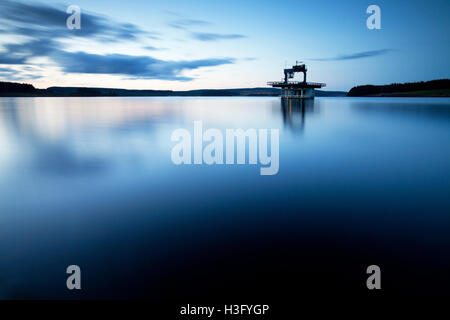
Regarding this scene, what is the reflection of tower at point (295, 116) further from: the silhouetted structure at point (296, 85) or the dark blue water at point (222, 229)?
the silhouetted structure at point (296, 85)

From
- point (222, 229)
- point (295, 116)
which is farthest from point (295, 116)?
point (222, 229)

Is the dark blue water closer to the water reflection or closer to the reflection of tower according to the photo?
the water reflection

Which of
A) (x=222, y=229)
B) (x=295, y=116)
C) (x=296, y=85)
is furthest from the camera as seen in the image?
(x=296, y=85)

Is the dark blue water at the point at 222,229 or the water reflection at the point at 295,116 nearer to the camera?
the dark blue water at the point at 222,229

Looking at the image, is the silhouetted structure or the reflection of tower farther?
the silhouetted structure

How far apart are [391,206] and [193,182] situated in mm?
6418

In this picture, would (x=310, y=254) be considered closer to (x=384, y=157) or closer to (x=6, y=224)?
(x=6, y=224)

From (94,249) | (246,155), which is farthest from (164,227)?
(246,155)

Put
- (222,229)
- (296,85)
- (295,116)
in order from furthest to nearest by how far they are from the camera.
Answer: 1. (296,85)
2. (295,116)
3. (222,229)

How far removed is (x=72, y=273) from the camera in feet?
14.6

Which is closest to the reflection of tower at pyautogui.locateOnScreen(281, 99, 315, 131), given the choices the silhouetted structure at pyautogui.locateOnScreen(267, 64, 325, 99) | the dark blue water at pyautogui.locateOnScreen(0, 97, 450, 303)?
the dark blue water at pyautogui.locateOnScreen(0, 97, 450, 303)

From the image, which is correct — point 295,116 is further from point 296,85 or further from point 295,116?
point 296,85

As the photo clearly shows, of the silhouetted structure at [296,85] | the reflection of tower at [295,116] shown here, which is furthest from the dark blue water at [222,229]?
the silhouetted structure at [296,85]

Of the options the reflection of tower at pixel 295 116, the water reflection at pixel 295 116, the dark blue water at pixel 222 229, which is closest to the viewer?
the dark blue water at pixel 222 229
